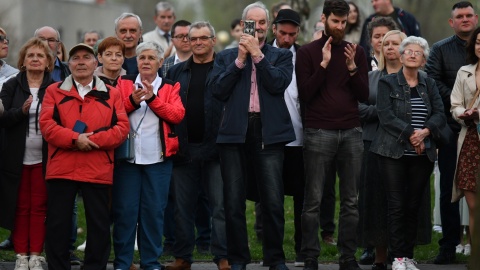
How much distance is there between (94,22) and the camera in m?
47.2

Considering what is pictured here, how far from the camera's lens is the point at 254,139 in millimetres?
11680

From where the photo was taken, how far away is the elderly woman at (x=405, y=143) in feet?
39.3

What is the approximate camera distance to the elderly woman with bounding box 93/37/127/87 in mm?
12258

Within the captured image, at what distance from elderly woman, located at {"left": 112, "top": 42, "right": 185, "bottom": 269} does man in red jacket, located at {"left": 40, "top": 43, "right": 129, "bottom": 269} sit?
32cm

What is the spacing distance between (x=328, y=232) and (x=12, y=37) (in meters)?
29.2

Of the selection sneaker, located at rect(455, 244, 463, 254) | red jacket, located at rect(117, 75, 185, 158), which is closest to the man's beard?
red jacket, located at rect(117, 75, 185, 158)

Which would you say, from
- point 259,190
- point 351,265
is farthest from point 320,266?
point 259,190

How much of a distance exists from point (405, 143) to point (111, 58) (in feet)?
10.3

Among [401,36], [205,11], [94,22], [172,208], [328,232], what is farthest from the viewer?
[205,11]

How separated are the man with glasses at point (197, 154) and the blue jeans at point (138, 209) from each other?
45cm

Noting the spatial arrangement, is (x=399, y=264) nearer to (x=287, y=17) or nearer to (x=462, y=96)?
(x=462, y=96)

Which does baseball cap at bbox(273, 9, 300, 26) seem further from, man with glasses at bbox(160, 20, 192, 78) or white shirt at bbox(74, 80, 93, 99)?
white shirt at bbox(74, 80, 93, 99)

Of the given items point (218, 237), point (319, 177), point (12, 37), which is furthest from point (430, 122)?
point (12, 37)

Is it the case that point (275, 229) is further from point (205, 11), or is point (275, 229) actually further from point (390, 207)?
point (205, 11)
